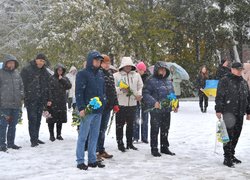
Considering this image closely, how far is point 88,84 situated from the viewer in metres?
7.37

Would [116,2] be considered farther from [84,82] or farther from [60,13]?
[84,82]

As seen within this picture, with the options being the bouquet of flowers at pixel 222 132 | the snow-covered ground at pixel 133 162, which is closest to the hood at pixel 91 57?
the snow-covered ground at pixel 133 162

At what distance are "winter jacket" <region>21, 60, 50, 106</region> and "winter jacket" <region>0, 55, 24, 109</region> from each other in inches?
13.2

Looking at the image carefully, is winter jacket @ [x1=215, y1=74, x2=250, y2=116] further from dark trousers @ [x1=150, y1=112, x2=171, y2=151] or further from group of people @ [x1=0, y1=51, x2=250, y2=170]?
dark trousers @ [x1=150, y1=112, x2=171, y2=151]

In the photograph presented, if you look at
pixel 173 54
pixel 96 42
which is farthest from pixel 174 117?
pixel 173 54

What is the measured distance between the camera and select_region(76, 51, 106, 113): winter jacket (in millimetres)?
7277

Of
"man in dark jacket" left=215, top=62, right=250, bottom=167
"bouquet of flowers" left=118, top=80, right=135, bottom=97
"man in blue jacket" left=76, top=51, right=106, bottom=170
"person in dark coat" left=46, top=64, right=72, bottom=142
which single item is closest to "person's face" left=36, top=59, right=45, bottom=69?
"person in dark coat" left=46, top=64, right=72, bottom=142

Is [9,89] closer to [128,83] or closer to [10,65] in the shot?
[10,65]

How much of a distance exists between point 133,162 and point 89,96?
164 cm

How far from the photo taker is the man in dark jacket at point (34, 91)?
9.84 m

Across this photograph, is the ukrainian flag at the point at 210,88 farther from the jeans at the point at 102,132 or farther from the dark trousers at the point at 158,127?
the jeans at the point at 102,132

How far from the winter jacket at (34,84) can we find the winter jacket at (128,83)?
180cm

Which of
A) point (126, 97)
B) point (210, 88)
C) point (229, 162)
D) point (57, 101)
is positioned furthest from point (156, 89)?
point (210, 88)

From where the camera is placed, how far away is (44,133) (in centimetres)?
1222
